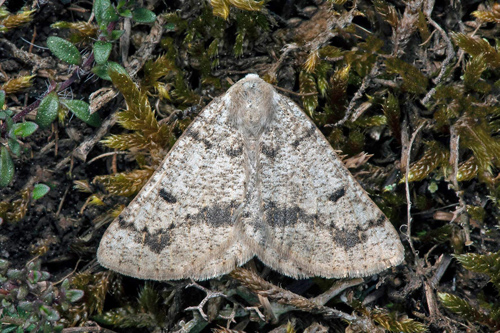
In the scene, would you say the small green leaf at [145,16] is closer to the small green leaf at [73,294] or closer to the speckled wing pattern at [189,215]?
the speckled wing pattern at [189,215]

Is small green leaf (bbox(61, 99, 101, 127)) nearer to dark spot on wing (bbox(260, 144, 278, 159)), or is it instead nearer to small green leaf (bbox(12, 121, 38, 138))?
small green leaf (bbox(12, 121, 38, 138))

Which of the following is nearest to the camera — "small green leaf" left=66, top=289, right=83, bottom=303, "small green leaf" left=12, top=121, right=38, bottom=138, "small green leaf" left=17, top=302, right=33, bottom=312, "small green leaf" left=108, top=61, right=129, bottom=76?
"small green leaf" left=17, top=302, right=33, bottom=312

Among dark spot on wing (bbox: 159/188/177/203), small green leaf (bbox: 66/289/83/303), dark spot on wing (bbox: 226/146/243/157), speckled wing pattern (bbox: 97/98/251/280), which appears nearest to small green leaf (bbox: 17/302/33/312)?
small green leaf (bbox: 66/289/83/303)

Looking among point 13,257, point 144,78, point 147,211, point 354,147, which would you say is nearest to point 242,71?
point 144,78

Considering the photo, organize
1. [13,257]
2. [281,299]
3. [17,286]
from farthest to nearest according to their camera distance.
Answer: [13,257] < [281,299] < [17,286]

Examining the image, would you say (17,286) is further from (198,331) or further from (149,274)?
(198,331)

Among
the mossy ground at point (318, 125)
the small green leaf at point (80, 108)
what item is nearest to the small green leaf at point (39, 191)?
the mossy ground at point (318, 125)

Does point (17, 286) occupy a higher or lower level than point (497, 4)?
lower
